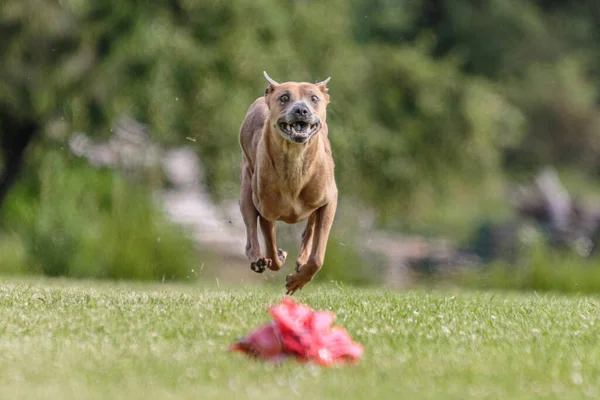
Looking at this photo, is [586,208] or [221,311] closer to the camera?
[221,311]

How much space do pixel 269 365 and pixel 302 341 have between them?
217 mm

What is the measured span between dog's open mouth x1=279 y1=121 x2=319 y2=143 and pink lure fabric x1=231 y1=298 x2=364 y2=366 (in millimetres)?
2590

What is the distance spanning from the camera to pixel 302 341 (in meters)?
6.10

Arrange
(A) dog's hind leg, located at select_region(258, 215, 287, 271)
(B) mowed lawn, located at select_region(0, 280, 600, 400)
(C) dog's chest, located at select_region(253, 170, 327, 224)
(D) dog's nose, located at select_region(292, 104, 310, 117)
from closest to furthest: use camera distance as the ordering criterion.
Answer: (B) mowed lawn, located at select_region(0, 280, 600, 400) < (D) dog's nose, located at select_region(292, 104, 310, 117) < (C) dog's chest, located at select_region(253, 170, 327, 224) < (A) dog's hind leg, located at select_region(258, 215, 287, 271)

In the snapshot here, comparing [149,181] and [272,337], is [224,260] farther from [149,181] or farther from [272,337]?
[272,337]

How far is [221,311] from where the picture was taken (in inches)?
311

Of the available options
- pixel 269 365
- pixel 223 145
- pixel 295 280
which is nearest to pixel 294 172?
pixel 295 280

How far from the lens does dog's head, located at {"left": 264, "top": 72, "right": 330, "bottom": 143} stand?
854 centimetres

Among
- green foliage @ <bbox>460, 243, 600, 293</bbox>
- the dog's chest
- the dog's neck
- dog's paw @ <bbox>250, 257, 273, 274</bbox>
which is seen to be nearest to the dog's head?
the dog's neck

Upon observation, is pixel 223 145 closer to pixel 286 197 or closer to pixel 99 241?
pixel 99 241

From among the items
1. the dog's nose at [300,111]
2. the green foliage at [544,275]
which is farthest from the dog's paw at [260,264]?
the green foliage at [544,275]

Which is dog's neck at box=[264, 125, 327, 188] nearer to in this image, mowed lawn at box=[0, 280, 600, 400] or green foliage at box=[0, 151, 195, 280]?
mowed lawn at box=[0, 280, 600, 400]

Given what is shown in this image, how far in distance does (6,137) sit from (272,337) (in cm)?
1690

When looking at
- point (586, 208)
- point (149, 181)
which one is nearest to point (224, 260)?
point (149, 181)
